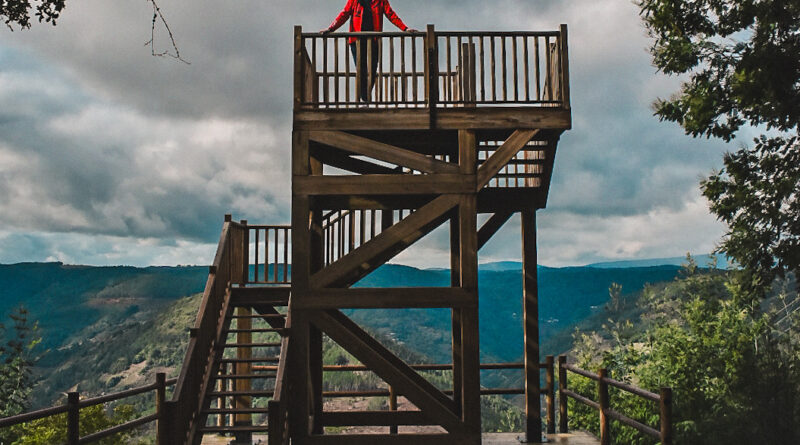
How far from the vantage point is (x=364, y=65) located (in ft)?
33.7

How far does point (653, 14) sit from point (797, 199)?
4190 millimetres

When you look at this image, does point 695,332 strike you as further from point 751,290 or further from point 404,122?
point 404,122

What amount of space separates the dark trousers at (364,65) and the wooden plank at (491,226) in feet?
9.49

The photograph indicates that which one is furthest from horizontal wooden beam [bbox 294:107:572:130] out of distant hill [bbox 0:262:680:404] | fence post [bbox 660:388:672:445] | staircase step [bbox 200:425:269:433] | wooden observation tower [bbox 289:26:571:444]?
distant hill [bbox 0:262:680:404]

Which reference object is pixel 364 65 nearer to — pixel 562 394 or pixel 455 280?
pixel 455 280

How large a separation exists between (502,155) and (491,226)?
2.33 metres

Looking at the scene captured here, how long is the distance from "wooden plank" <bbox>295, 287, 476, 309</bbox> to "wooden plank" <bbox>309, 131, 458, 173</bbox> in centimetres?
159

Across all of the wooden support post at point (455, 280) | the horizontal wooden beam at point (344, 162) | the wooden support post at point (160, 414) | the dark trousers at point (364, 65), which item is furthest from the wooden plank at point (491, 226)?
the wooden support post at point (160, 414)

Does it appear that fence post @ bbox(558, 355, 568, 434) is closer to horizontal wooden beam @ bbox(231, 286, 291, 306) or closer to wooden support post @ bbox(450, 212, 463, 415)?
wooden support post @ bbox(450, 212, 463, 415)

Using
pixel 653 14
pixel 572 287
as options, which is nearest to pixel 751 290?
pixel 653 14

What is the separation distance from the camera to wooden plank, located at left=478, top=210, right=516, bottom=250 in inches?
452

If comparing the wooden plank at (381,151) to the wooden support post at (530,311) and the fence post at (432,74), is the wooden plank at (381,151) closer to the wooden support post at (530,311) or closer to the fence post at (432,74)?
the fence post at (432,74)

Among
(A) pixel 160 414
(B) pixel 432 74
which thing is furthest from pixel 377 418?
(B) pixel 432 74

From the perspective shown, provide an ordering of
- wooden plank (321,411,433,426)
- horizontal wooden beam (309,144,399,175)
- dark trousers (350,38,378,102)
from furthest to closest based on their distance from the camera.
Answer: horizontal wooden beam (309,144,399,175), wooden plank (321,411,433,426), dark trousers (350,38,378,102)
